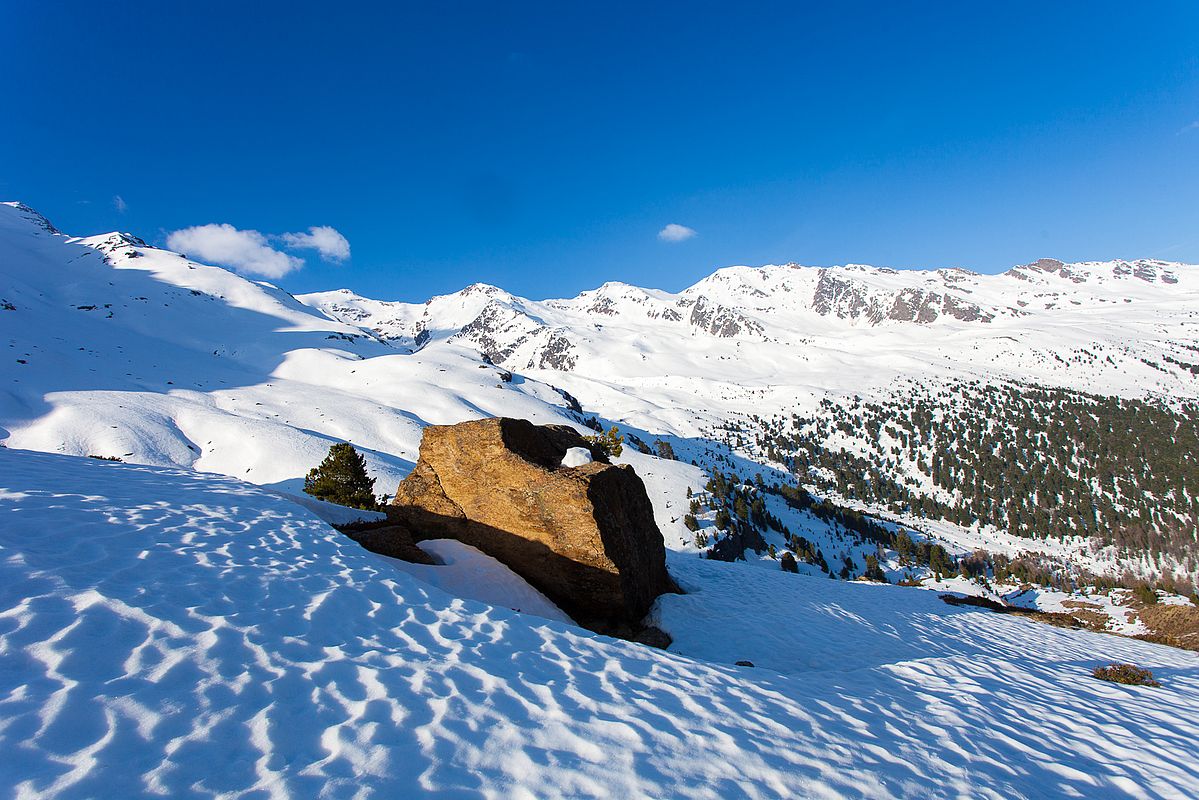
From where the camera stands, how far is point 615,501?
16.2 metres

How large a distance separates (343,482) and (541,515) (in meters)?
15.8

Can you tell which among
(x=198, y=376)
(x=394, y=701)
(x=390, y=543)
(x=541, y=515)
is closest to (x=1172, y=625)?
(x=541, y=515)

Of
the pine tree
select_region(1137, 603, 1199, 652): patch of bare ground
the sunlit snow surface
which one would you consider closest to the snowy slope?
the pine tree

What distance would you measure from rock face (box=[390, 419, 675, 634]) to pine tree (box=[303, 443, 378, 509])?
28.2ft

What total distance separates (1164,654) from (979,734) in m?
20.3

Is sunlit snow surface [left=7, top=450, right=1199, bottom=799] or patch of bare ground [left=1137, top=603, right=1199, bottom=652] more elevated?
sunlit snow surface [left=7, top=450, right=1199, bottom=799]

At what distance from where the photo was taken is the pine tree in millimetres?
24906

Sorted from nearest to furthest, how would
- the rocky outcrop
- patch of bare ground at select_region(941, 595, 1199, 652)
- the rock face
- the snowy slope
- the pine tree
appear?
the rocky outcrop → the rock face → patch of bare ground at select_region(941, 595, 1199, 652) → the pine tree → the snowy slope

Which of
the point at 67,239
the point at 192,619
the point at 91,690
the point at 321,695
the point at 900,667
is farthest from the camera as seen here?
the point at 67,239

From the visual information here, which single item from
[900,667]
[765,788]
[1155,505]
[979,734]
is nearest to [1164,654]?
[900,667]

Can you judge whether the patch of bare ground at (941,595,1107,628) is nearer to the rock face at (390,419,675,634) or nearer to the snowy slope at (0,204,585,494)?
the rock face at (390,419,675,634)

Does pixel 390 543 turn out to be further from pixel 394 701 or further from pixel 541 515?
pixel 394 701

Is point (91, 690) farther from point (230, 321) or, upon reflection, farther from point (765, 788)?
point (230, 321)

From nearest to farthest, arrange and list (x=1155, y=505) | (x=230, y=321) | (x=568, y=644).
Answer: (x=568, y=644) < (x=230, y=321) < (x=1155, y=505)
